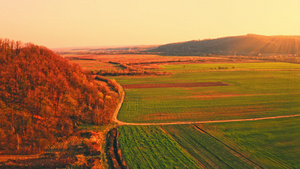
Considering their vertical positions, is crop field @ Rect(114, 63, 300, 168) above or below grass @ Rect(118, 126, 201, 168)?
above

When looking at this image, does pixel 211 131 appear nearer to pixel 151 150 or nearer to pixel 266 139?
pixel 266 139

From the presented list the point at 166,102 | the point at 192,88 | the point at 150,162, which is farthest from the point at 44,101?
the point at 192,88

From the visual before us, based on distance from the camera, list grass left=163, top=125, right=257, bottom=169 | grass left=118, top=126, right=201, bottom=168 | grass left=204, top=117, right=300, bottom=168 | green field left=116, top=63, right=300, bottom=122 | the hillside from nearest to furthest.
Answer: grass left=163, top=125, right=257, bottom=169 < grass left=118, top=126, right=201, bottom=168 < grass left=204, top=117, right=300, bottom=168 < the hillside < green field left=116, top=63, right=300, bottom=122

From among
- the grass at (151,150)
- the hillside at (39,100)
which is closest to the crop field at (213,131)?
the grass at (151,150)

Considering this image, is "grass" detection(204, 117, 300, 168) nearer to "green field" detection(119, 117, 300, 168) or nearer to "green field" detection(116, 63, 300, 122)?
"green field" detection(119, 117, 300, 168)

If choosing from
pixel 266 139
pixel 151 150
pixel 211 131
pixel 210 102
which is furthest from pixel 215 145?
pixel 210 102

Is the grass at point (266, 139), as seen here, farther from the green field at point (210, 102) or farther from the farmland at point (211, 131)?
the green field at point (210, 102)

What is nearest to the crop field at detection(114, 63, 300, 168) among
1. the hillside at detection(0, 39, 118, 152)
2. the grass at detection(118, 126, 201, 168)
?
the grass at detection(118, 126, 201, 168)
